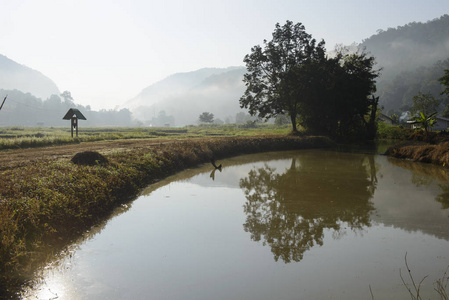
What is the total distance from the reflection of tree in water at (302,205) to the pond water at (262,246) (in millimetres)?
41

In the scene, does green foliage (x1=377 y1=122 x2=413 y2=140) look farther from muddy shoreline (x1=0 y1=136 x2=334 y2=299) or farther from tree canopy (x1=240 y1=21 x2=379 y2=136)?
muddy shoreline (x1=0 y1=136 x2=334 y2=299)

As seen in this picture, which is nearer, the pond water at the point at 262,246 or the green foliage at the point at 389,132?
the pond water at the point at 262,246

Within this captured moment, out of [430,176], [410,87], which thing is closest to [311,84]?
[430,176]

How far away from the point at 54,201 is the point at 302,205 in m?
7.37

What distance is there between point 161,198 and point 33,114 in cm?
21745

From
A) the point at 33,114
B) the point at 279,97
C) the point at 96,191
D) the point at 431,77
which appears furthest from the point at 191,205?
the point at 33,114

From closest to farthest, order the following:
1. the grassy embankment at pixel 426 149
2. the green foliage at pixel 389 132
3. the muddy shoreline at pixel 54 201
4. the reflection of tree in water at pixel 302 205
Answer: the muddy shoreline at pixel 54 201 < the reflection of tree in water at pixel 302 205 < the grassy embankment at pixel 426 149 < the green foliage at pixel 389 132

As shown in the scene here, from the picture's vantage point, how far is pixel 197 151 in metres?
22.4

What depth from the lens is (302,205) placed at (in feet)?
35.3

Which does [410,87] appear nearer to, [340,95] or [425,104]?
[425,104]

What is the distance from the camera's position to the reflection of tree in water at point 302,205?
7.74 meters

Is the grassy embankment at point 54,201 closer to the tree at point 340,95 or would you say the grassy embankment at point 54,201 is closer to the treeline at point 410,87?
the tree at point 340,95

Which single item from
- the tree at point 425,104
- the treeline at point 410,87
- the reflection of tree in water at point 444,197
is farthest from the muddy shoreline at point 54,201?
the treeline at point 410,87

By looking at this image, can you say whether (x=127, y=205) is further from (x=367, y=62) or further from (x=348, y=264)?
(x=367, y=62)
